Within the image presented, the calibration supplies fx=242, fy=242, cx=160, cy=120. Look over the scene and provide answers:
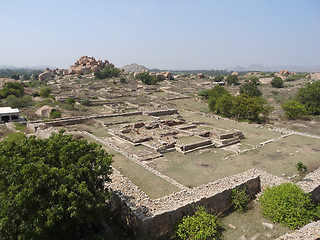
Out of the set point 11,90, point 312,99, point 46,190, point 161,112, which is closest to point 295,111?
point 312,99

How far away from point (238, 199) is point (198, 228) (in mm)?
3388

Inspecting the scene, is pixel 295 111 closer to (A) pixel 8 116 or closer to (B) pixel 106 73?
(A) pixel 8 116

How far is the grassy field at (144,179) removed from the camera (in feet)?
39.9

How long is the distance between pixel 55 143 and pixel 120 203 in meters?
3.82

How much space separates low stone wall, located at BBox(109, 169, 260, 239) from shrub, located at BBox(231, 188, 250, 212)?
21 cm

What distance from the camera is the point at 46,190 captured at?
791 cm

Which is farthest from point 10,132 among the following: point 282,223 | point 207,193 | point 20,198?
point 282,223

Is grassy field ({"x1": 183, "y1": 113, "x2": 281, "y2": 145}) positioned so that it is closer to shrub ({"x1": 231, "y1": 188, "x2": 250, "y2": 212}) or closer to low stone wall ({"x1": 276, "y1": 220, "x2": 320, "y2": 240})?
shrub ({"x1": 231, "y1": 188, "x2": 250, "y2": 212})

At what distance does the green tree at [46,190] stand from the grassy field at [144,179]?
148 inches

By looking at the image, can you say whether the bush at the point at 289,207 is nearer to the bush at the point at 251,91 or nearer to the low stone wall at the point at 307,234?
the low stone wall at the point at 307,234

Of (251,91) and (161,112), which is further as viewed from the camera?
(251,91)

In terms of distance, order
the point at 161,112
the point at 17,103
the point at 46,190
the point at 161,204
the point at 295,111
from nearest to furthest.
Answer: the point at 46,190
the point at 161,204
the point at 295,111
the point at 161,112
the point at 17,103

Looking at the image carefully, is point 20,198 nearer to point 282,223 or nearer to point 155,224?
point 155,224

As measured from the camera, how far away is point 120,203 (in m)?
10.6
